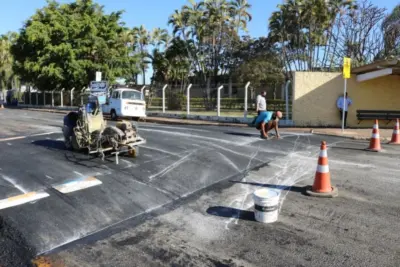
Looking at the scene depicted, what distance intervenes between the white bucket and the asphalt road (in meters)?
0.11

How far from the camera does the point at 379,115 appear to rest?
16.1m

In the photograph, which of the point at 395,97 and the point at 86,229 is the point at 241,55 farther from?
the point at 86,229

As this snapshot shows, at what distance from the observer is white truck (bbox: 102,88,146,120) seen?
2033 cm

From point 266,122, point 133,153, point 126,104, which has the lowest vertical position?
point 133,153

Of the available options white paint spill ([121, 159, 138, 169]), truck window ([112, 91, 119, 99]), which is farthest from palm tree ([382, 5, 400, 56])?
white paint spill ([121, 159, 138, 169])

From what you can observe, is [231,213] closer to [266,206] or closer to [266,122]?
[266,206]

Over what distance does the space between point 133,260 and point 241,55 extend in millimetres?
37360

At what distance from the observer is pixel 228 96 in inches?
794

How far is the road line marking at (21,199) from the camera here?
547cm

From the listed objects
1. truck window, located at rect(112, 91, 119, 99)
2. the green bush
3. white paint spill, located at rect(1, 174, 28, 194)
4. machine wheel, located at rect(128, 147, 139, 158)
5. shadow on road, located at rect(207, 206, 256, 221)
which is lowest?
shadow on road, located at rect(207, 206, 256, 221)

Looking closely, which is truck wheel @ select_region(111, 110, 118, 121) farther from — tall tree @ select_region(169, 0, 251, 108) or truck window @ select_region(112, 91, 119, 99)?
tall tree @ select_region(169, 0, 251, 108)

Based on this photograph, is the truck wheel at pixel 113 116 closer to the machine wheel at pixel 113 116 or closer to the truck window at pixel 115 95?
the machine wheel at pixel 113 116

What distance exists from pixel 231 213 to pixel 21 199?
3209mm

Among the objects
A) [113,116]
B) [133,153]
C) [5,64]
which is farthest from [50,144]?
[5,64]
